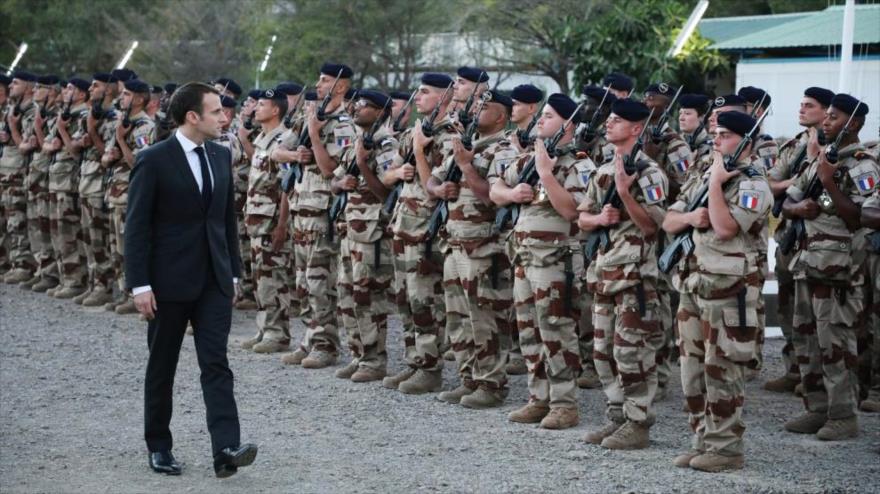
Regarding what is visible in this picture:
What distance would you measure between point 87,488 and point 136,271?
45.8 inches

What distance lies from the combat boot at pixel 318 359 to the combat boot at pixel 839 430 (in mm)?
4109

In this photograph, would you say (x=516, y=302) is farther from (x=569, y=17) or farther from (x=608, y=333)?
(x=569, y=17)

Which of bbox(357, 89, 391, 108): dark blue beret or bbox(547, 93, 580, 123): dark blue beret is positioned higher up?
bbox(357, 89, 391, 108): dark blue beret

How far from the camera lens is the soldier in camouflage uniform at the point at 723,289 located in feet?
24.0

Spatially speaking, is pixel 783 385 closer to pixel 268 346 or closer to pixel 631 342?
pixel 631 342

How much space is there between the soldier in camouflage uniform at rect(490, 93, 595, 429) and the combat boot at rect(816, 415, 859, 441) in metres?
1.58

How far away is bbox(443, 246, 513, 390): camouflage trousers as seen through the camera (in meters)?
9.13

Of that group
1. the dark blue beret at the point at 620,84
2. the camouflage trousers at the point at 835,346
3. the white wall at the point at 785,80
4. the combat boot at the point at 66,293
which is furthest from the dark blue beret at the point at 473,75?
the white wall at the point at 785,80

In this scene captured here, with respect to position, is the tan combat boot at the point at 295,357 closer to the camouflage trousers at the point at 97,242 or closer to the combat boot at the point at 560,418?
the combat boot at the point at 560,418

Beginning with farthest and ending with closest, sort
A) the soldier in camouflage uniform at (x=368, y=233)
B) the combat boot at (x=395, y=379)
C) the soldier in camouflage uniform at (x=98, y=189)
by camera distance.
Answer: the soldier in camouflage uniform at (x=98, y=189) → the soldier in camouflage uniform at (x=368, y=233) → the combat boot at (x=395, y=379)

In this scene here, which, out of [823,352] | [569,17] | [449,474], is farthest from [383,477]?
[569,17]

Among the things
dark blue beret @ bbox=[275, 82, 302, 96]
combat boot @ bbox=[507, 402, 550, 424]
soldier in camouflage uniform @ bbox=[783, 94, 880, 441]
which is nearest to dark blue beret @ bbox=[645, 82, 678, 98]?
soldier in camouflage uniform @ bbox=[783, 94, 880, 441]

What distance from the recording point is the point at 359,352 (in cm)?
1045

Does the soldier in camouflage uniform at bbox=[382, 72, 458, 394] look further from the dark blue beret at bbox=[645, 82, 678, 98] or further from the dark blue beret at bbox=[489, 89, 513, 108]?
the dark blue beret at bbox=[645, 82, 678, 98]
